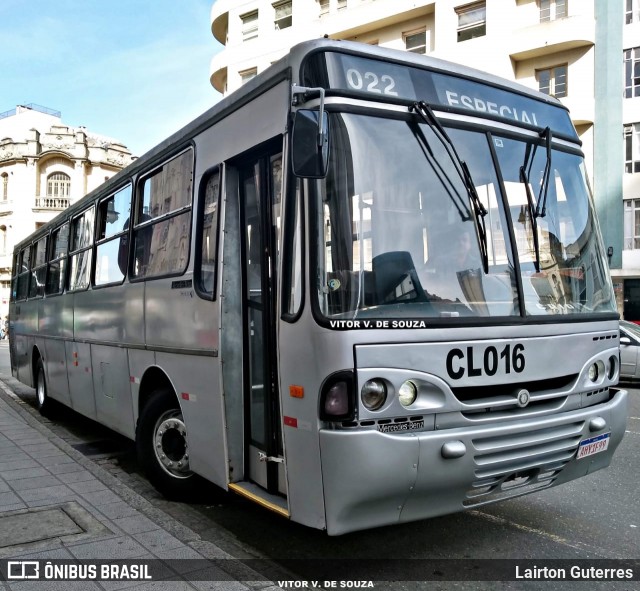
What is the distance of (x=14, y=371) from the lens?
43.5 feet

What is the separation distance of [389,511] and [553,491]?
2968 mm

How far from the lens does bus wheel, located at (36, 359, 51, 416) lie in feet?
34.1

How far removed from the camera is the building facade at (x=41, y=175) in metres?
54.8

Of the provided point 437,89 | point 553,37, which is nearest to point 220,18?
point 553,37

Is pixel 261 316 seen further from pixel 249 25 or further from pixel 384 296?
pixel 249 25

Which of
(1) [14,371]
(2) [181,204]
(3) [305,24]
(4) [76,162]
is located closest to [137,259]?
(2) [181,204]

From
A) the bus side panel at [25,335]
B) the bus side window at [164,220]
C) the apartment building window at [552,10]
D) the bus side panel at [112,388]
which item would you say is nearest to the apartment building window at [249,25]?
the apartment building window at [552,10]

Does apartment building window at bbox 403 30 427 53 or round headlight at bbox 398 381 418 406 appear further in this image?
apartment building window at bbox 403 30 427 53

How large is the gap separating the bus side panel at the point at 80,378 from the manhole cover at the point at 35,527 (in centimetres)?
276

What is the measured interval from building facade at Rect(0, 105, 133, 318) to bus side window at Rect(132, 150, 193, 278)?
5191 centimetres

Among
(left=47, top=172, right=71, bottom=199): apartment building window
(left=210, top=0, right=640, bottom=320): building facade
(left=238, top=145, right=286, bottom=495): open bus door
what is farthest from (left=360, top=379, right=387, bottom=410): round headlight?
(left=47, top=172, right=71, bottom=199): apartment building window

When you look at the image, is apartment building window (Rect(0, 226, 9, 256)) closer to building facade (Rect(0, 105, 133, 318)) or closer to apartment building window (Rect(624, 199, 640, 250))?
building facade (Rect(0, 105, 133, 318))

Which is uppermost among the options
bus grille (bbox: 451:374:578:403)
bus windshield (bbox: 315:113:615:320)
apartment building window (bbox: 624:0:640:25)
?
apartment building window (bbox: 624:0:640:25)

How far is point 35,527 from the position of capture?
4.70 meters
